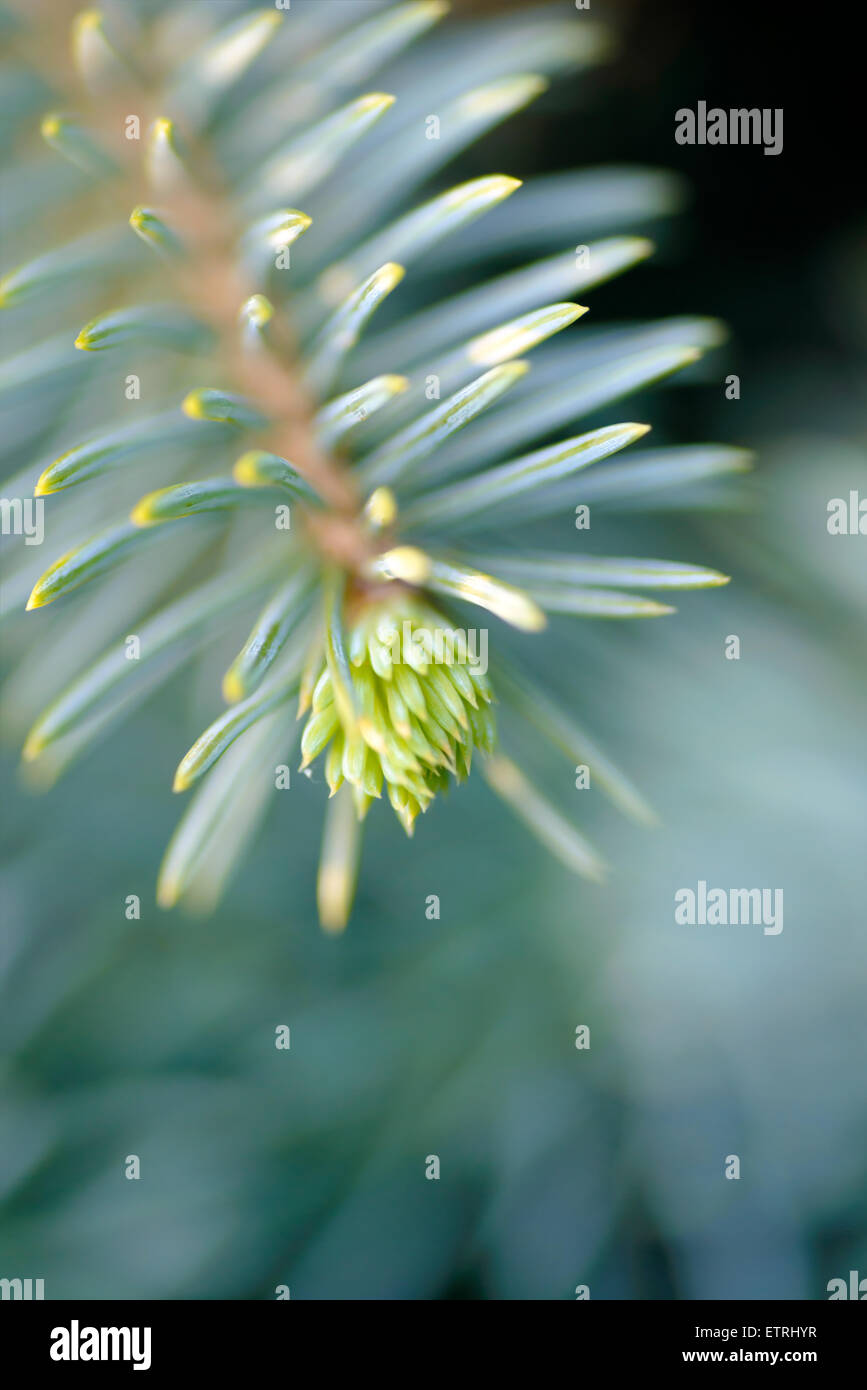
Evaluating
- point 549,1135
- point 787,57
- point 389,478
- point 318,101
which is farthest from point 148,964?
point 787,57

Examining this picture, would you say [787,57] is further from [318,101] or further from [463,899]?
[463,899]

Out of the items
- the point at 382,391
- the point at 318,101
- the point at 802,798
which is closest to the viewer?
the point at 382,391

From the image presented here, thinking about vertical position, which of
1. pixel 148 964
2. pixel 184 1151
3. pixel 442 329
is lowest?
pixel 184 1151

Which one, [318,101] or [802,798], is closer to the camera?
[318,101]

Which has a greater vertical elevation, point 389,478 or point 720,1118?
point 389,478

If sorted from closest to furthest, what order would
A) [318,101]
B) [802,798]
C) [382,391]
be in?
[382,391] → [318,101] → [802,798]

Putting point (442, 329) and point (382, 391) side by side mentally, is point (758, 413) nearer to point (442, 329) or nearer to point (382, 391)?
point (442, 329)

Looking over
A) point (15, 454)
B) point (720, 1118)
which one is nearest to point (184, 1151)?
point (720, 1118)
